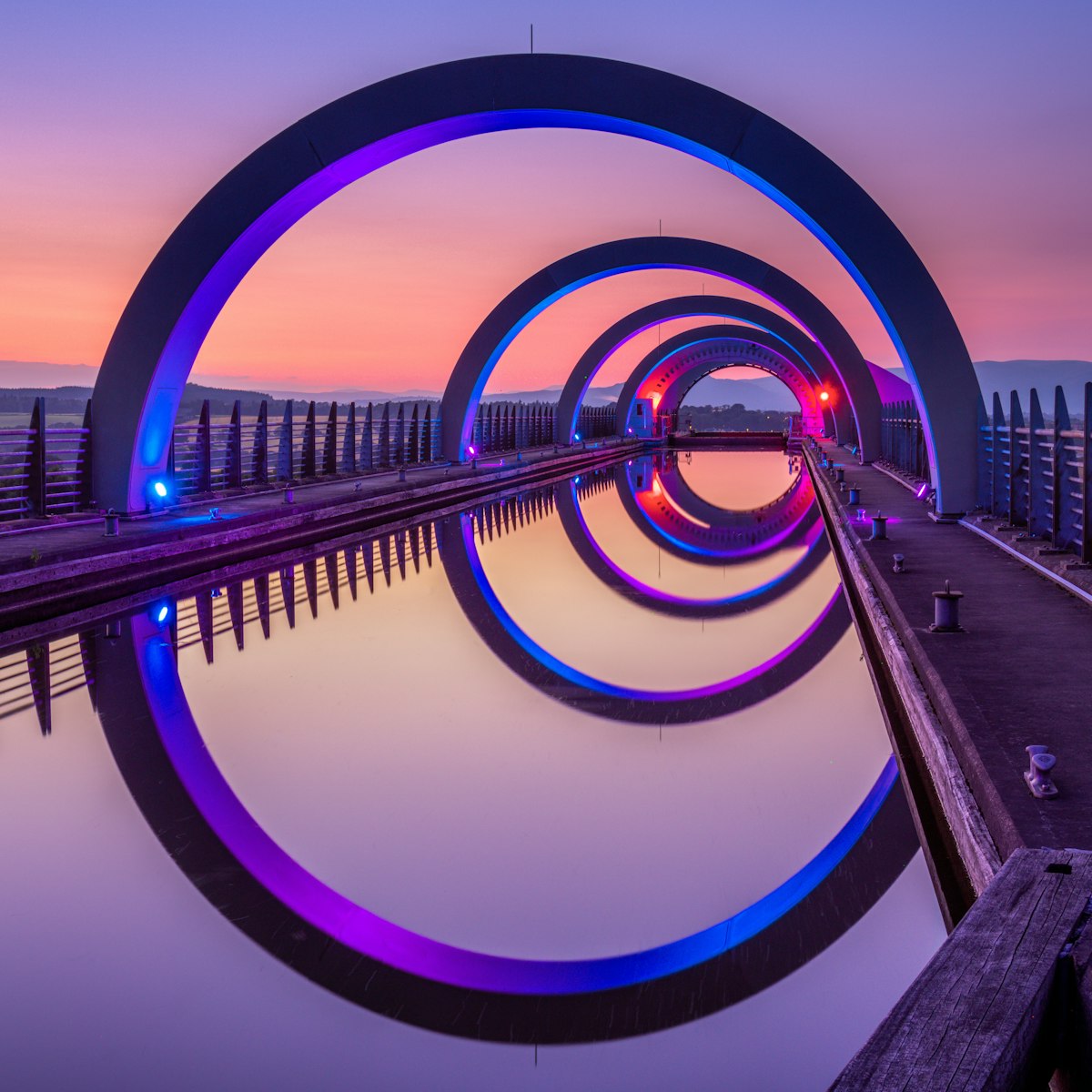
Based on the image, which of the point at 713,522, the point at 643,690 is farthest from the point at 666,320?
the point at 643,690

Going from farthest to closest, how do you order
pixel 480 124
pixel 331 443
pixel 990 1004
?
pixel 331 443, pixel 480 124, pixel 990 1004

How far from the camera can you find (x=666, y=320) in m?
40.4

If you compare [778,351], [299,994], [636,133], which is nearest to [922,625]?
[299,994]

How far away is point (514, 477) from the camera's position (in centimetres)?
2670

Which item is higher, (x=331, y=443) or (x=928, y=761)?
(x=331, y=443)

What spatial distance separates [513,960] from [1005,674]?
131 inches

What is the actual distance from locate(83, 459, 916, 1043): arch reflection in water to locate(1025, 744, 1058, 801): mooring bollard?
64cm

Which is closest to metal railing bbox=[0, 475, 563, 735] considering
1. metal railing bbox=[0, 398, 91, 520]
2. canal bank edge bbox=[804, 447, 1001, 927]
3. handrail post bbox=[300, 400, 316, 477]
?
→ metal railing bbox=[0, 398, 91, 520]

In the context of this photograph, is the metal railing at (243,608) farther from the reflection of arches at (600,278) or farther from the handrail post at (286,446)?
the reflection of arches at (600,278)

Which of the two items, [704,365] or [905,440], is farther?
[704,365]

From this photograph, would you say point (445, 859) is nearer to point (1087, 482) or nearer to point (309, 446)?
point (1087, 482)

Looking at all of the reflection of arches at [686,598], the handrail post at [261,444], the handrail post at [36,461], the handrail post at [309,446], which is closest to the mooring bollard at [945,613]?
the reflection of arches at [686,598]

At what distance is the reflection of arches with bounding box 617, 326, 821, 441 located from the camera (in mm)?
→ 50656

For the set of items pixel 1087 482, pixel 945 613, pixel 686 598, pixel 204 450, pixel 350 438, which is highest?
pixel 350 438
